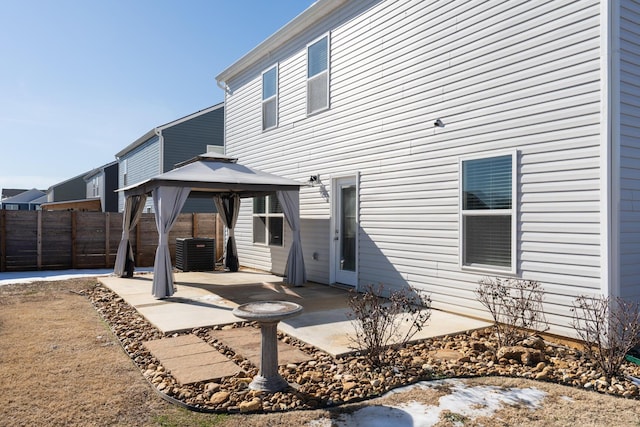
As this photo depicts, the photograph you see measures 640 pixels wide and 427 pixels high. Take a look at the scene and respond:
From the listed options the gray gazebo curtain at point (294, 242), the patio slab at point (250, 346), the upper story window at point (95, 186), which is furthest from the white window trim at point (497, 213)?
the upper story window at point (95, 186)

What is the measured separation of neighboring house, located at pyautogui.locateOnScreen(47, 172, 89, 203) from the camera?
33.6m

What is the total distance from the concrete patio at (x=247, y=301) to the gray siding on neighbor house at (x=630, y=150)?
167cm

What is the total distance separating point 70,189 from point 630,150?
121 feet

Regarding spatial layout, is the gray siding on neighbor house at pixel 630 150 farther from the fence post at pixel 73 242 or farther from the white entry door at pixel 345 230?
the fence post at pixel 73 242

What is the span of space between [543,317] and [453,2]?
14.2ft

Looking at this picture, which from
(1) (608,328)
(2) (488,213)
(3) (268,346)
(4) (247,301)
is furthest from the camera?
(4) (247,301)

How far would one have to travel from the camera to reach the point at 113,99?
13305 millimetres

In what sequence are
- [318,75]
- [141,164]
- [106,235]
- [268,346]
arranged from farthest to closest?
[141,164] < [106,235] < [318,75] < [268,346]

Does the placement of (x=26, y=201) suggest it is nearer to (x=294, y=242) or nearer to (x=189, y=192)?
(x=189, y=192)

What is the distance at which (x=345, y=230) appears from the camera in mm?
8297

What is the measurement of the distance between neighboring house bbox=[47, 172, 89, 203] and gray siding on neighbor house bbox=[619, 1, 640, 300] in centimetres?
3603

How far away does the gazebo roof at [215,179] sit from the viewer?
7373mm

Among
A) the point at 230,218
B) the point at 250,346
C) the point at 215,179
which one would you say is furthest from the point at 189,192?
the point at 250,346

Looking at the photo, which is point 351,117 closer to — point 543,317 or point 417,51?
point 417,51
